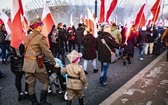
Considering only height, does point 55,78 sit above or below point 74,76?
below

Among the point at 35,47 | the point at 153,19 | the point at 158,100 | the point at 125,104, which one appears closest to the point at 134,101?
the point at 125,104

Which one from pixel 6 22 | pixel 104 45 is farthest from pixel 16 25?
pixel 6 22

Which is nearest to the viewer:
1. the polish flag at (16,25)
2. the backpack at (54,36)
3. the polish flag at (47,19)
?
the polish flag at (16,25)

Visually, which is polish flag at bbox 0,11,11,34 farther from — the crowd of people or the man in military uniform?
the man in military uniform

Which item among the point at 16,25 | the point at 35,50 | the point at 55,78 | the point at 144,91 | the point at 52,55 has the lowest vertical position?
the point at 144,91

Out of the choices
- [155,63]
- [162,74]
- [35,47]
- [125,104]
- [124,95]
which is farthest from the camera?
[155,63]

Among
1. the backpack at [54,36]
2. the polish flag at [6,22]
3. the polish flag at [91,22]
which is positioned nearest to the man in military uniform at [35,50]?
the polish flag at [91,22]

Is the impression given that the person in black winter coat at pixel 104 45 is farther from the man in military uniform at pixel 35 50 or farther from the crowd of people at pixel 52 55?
the man in military uniform at pixel 35 50

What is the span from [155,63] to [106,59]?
11.8 feet

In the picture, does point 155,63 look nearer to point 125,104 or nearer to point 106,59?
point 106,59

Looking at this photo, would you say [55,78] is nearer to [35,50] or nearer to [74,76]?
[74,76]

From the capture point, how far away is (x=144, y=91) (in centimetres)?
492

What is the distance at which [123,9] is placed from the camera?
133 feet

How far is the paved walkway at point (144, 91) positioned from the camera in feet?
14.2
